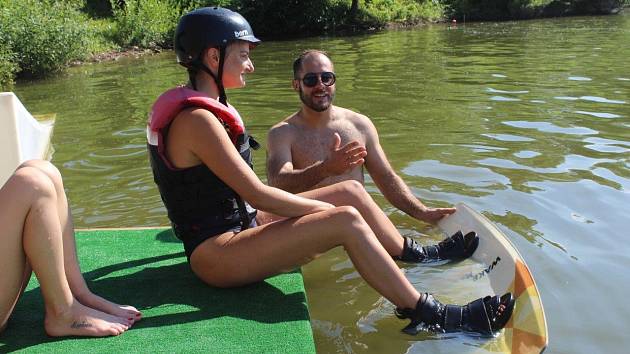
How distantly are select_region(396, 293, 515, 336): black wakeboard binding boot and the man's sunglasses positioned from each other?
6.02 feet

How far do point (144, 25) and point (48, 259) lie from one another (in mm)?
23072

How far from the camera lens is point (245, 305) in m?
3.16

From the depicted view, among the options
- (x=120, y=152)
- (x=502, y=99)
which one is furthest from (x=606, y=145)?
(x=120, y=152)

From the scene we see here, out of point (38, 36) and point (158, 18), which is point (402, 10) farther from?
point (38, 36)

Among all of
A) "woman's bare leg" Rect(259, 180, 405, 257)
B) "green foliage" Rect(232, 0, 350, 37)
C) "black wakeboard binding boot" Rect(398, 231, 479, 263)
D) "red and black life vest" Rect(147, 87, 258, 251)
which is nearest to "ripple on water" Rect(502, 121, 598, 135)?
"black wakeboard binding boot" Rect(398, 231, 479, 263)

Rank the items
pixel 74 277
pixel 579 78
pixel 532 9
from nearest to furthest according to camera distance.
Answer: pixel 74 277, pixel 579 78, pixel 532 9

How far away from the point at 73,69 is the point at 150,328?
1744 centimetres

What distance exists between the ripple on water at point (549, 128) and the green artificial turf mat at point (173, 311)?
5272 mm

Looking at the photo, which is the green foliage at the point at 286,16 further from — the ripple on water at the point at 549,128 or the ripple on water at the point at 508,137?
the ripple on water at the point at 508,137

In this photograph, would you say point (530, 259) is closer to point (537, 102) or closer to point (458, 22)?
point (537, 102)

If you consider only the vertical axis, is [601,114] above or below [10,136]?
below

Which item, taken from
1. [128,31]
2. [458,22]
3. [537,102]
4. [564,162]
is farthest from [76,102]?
[458,22]

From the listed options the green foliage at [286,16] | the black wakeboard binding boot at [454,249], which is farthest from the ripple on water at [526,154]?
the green foliage at [286,16]

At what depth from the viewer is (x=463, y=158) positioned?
707 cm
